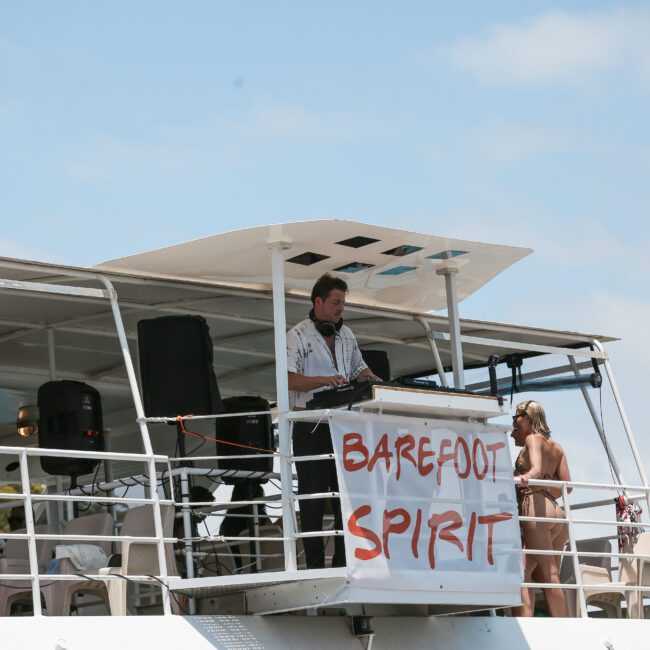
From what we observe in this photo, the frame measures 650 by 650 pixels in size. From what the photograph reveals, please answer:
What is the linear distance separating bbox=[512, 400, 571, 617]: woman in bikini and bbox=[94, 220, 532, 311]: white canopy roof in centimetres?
115

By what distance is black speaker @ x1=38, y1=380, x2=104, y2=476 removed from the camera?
10172 mm

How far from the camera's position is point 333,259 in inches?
365

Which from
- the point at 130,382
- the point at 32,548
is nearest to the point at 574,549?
the point at 130,382

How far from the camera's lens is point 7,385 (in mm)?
12562

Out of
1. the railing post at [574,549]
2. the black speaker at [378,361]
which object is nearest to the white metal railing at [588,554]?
the railing post at [574,549]

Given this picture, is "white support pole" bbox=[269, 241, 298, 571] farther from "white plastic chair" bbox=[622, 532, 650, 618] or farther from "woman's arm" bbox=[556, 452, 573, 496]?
"white plastic chair" bbox=[622, 532, 650, 618]

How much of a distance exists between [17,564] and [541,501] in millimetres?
3678

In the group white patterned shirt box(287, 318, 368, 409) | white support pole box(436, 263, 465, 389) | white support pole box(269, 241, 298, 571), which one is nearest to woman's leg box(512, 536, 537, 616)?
white support pole box(436, 263, 465, 389)

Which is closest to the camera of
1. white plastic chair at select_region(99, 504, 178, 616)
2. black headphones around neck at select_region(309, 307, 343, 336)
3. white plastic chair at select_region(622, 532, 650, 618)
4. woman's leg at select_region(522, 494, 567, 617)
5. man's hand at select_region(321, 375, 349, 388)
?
white plastic chair at select_region(99, 504, 178, 616)

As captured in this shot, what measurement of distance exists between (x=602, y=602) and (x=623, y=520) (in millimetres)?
667

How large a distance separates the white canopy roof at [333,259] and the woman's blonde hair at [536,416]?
3.41ft

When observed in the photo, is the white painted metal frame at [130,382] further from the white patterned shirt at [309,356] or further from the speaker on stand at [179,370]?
the white patterned shirt at [309,356]

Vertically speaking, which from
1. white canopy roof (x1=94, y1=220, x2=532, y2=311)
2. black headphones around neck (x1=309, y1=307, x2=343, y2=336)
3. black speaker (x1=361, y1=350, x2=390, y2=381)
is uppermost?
white canopy roof (x1=94, y1=220, x2=532, y2=311)

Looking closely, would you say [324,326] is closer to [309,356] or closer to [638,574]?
[309,356]
